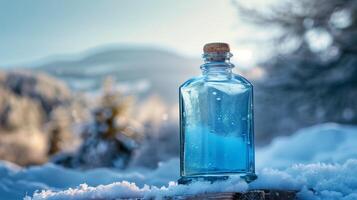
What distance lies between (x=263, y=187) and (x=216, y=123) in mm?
218

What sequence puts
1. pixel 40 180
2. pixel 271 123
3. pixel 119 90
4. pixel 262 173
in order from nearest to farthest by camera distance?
1. pixel 262 173
2. pixel 40 180
3. pixel 119 90
4. pixel 271 123

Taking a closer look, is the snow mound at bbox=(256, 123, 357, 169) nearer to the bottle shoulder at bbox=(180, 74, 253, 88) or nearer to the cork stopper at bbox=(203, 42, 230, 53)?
the bottle shoulder at bbox=(180, 74, 253, 88)

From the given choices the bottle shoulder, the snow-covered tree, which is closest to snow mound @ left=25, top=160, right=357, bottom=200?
the bottle shoulder

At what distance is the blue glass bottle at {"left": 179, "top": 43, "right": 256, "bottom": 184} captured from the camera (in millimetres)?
1640

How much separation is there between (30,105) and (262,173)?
15.7 m

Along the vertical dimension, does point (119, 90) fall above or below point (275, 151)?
above

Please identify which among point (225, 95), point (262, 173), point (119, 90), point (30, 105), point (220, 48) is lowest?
point (262, 173)

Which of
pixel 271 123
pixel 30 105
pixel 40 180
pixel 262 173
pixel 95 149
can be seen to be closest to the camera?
pixel 262 173

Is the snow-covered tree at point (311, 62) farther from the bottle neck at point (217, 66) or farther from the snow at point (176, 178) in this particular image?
the bottle neck at point (217, 66)

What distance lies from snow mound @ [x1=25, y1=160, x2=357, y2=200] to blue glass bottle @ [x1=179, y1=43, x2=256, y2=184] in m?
0.09

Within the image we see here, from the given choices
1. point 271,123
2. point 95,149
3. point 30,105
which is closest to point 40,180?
point 95,149

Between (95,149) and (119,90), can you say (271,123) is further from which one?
(95,149)

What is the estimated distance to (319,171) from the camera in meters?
1.68

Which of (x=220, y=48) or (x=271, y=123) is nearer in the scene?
(x=220, y=48)
